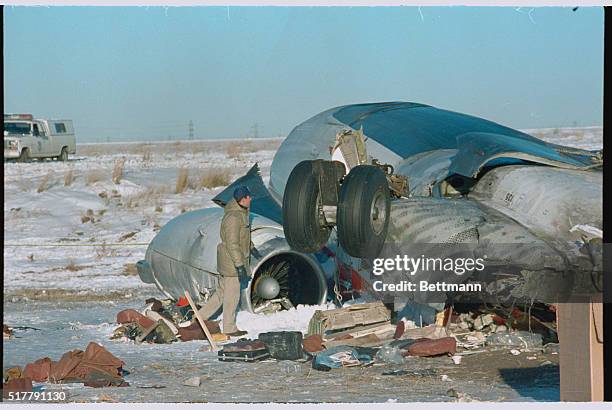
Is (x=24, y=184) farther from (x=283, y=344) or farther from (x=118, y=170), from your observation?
(x=283, y=344)

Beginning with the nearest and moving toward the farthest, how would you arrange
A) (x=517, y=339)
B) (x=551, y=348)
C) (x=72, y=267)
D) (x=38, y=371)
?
(x=38, y=371) → (x=551, y=348) → (x=517, y=339) → (x=72, y=267)

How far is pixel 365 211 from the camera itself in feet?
32.9

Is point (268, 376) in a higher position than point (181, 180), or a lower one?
lower

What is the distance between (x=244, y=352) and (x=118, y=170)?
5.79 feet

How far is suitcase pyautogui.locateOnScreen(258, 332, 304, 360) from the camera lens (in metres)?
10.5

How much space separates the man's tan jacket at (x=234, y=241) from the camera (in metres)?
11.1

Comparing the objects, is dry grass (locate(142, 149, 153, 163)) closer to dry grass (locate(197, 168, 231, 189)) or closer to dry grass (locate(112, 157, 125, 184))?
dry grass (locate(112, 157, 125, 184))

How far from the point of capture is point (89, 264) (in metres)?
12.1

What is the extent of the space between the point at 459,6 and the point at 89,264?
4.27 metres

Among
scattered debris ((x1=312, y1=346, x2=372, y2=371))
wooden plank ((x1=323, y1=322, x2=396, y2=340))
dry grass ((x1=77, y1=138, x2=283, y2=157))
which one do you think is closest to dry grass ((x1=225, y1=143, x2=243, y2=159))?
dry grass ((x1=77, y1=138, x2=283, y2=157))

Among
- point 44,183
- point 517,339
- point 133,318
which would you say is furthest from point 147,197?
point 517,339

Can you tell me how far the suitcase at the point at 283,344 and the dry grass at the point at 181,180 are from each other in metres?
1.55

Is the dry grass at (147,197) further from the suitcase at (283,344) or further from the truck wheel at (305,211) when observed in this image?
the suitcase at (283,344)

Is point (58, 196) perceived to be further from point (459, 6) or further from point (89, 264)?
point (459, 6)
